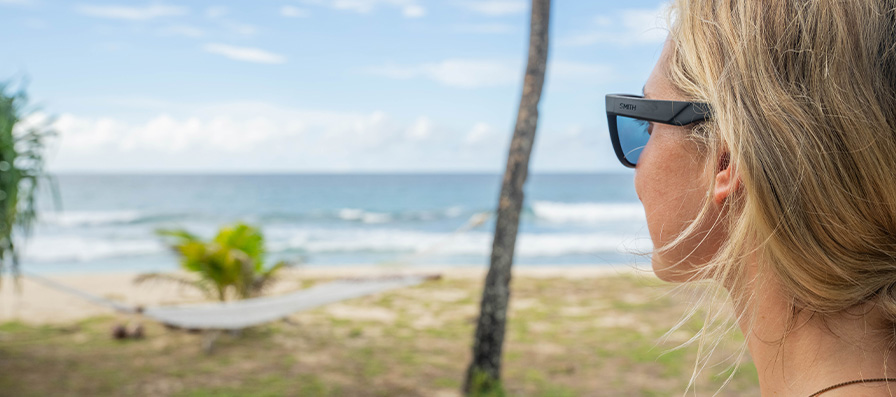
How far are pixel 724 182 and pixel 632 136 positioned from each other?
6.3 inches

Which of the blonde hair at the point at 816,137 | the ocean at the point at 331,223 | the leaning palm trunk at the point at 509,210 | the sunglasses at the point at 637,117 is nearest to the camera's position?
the blonde hair at the point at 816,137

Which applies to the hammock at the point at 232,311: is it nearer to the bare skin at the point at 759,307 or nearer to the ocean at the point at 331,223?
the ocean at the point at 331,223

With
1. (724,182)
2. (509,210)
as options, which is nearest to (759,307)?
(724,182)

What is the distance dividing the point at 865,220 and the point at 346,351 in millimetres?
4473

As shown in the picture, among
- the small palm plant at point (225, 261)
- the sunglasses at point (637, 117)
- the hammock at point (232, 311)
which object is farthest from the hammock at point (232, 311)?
the sunglasses at point (637, 117)

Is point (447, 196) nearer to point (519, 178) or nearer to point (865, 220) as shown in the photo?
point (519, 178)

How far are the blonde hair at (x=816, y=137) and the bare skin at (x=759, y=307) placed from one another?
0.07ft

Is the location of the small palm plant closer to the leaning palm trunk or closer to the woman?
the leaning palm trunk

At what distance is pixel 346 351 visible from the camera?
15.1 feet

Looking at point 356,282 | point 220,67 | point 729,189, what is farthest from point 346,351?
point 220,67

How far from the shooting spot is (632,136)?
684 mm

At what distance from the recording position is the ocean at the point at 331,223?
39.5ft

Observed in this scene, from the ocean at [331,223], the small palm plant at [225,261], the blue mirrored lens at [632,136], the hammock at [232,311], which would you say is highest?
the blue mirrored lens at [632,136]

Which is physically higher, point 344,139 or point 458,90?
point 458,90
